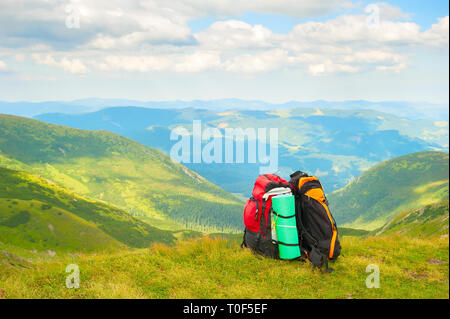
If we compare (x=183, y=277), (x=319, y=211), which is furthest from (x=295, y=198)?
(x=183, y=277)

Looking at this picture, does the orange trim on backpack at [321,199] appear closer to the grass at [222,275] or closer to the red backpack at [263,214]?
the grass at [222,275]

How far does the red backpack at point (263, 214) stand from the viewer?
1080 cm

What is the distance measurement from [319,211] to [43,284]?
7945 mm

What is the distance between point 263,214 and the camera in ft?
35.6

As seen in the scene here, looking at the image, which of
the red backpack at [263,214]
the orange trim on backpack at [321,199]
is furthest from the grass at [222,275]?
the orange trim on backpack at [321,199]

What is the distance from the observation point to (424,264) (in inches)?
412

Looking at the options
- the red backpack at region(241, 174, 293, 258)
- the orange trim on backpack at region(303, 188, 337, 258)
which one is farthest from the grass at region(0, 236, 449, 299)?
the orange trim on backpack at region(303, 188, 337, 258)

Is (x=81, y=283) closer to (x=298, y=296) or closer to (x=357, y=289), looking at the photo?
(x=298, y=296)

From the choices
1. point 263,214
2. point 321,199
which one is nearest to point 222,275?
point 263,214

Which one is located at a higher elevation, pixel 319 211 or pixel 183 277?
pixel 319 211

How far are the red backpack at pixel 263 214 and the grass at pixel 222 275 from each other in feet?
1.26

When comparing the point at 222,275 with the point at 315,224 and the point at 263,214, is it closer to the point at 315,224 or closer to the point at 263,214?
the point at 263,214

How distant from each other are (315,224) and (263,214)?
5.38ft

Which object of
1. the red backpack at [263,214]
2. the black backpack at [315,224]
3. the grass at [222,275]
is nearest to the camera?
the grass at [222,275]
